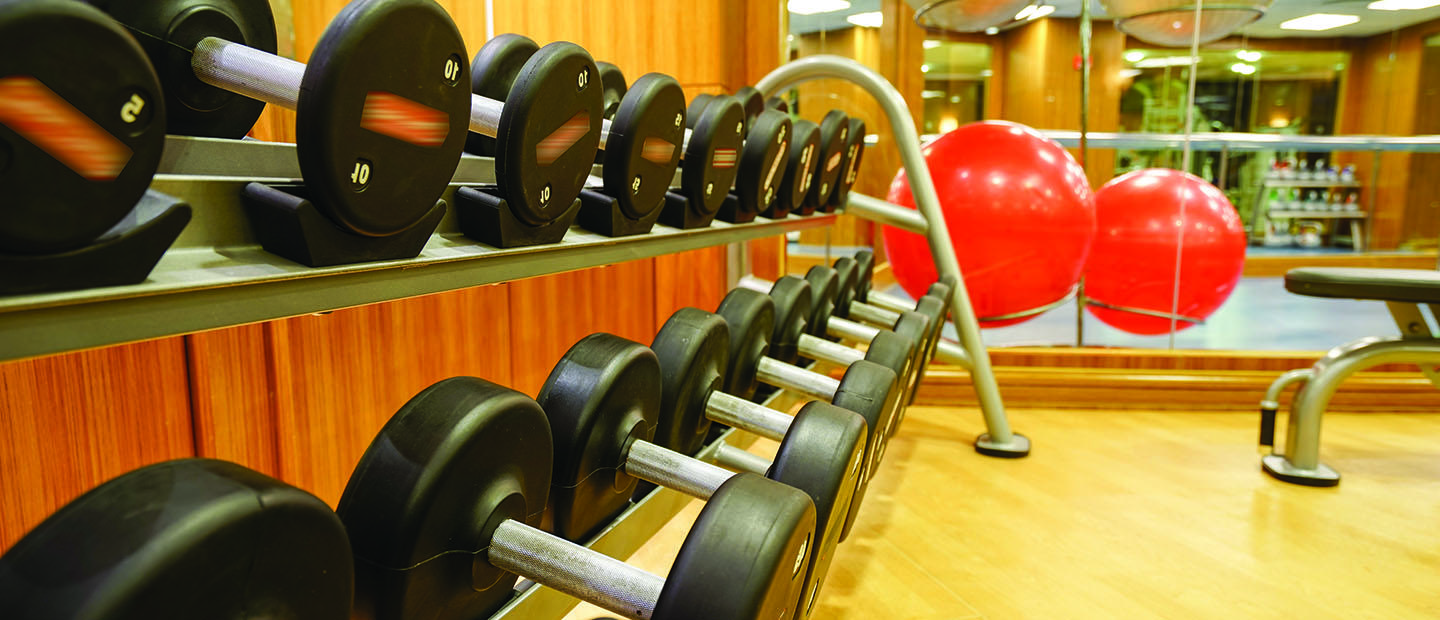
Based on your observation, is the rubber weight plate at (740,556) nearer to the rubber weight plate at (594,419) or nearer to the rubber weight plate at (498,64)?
the rubber weight plate at (594,419)

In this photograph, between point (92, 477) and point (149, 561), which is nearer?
point (149, 561)

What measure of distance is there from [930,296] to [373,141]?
167 centimetres

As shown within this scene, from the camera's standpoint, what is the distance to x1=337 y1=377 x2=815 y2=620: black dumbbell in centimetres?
65

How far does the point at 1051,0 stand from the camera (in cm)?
407

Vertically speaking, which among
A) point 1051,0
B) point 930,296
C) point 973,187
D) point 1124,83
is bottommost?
point 930,296

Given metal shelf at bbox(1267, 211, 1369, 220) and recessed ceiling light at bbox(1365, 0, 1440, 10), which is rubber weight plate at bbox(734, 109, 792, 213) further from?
metal shelf at bbox(1267, 211, 1369, 220)

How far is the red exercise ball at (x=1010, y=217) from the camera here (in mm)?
2883

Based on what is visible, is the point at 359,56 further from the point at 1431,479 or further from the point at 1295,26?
the point at 1295,26

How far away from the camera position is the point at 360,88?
0.56m

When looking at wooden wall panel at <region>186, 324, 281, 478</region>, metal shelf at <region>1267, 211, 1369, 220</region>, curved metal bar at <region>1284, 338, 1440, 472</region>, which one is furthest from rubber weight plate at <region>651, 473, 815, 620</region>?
metal shelf at <region>1267, 211, 1369, 220</region>

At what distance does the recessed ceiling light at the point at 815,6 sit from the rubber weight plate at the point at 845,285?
2492 millimetres

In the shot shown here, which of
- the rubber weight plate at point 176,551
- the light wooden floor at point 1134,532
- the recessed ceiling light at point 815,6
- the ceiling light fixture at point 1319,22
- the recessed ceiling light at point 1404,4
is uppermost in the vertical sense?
the ceiling light fixture at point 1319,22

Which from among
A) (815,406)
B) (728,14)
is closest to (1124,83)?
(728,14)

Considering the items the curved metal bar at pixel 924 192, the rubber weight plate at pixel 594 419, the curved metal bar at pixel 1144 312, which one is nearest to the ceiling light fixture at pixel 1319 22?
the curved metal bar at pixel 1144 312
